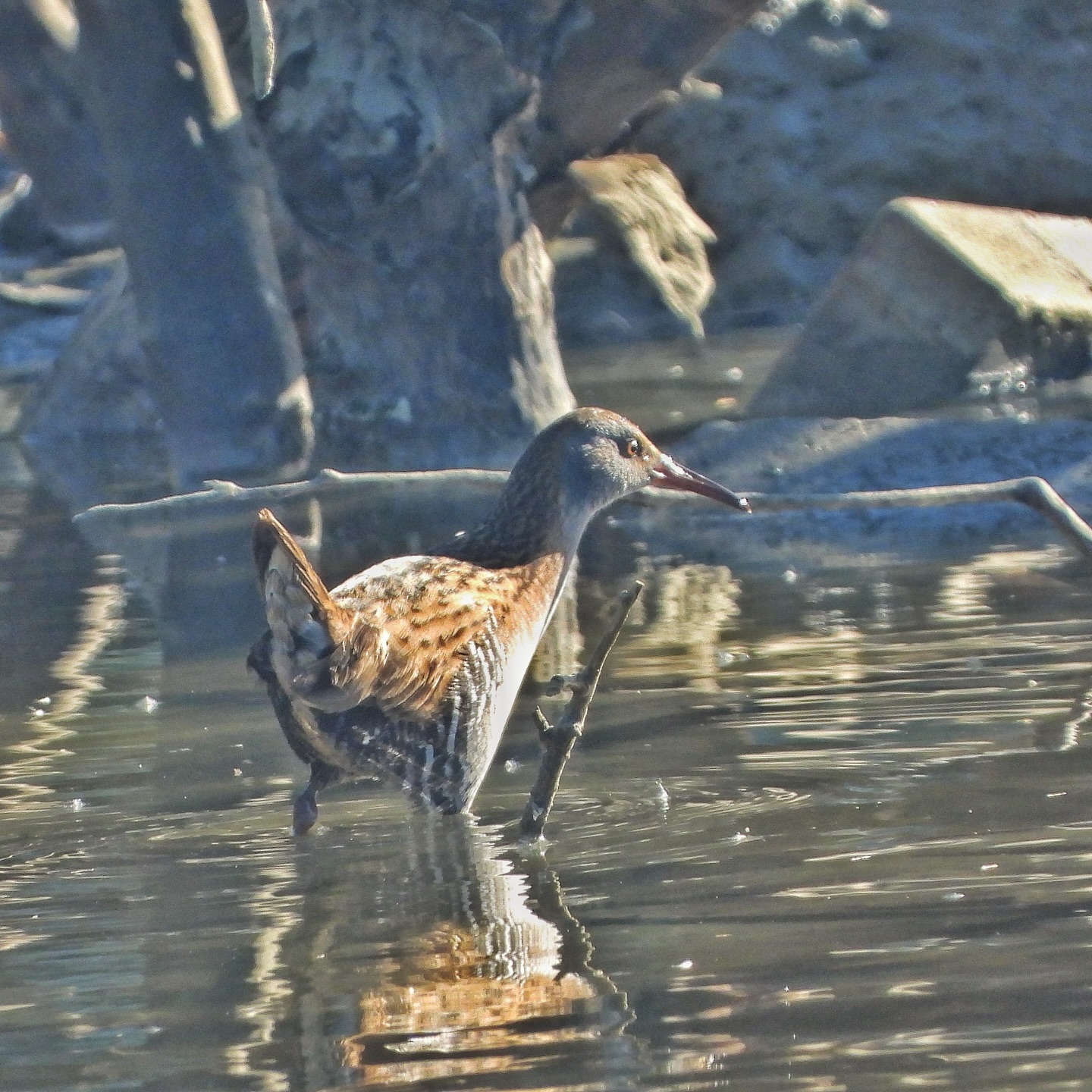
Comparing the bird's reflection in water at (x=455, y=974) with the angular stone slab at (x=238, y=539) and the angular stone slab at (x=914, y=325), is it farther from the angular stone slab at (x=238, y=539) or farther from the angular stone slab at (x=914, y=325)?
the angular stone slab at (x=914, y=325)

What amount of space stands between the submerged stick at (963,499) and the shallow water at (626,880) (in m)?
0.60

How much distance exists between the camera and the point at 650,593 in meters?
8.51

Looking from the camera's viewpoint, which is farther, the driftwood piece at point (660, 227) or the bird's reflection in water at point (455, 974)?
the driftwood piece at point (660, 227)

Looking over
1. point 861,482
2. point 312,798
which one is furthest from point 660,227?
point 312,798

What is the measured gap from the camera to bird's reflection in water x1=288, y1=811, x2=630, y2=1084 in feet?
12.0

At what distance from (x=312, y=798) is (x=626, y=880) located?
942 millimetres

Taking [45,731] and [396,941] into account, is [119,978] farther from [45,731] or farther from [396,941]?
[45,731]

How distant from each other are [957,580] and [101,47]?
587 centimetres

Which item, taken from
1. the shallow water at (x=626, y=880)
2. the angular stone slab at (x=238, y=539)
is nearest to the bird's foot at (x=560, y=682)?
the shallow water at (x=626, y=880)

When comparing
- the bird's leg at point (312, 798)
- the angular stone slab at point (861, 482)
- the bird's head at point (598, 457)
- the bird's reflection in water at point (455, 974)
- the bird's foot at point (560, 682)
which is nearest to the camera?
the bird's reflection in water at point (455, 974)

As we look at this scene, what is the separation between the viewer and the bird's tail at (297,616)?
486 cm

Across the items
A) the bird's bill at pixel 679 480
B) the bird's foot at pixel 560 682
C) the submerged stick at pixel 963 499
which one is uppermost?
the submerged stick at pixel 963 499

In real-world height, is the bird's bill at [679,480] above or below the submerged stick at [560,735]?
above

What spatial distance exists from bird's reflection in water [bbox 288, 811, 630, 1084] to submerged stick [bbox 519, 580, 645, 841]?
0.11 metres
